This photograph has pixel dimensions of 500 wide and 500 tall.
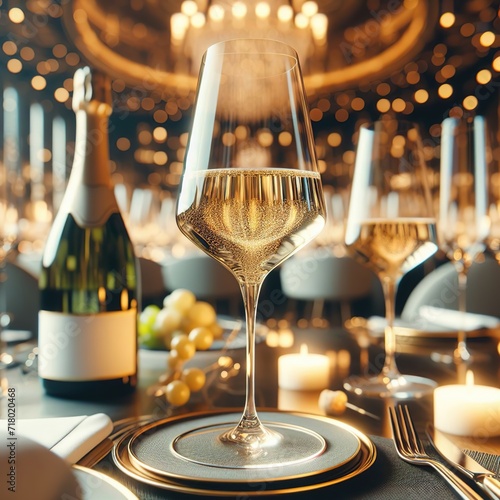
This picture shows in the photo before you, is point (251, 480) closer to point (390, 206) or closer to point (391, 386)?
point (391, 386)

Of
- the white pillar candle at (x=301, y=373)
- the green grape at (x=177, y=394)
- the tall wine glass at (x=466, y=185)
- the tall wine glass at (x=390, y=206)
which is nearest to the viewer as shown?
the green grape at (x=177, y=394)

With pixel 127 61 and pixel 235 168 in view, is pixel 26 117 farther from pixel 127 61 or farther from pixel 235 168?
pixel 235 168

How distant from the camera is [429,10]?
5.94m

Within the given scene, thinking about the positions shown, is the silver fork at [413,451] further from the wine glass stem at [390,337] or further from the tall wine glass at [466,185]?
the tall wine glass at [466,185]

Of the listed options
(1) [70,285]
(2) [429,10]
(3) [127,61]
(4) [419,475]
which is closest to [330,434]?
(4) [419,475]

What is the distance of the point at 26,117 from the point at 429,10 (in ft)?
14.8

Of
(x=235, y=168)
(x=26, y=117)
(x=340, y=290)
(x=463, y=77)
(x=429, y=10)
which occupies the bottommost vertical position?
(x=340, y=290)

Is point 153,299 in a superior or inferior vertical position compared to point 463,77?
inferior

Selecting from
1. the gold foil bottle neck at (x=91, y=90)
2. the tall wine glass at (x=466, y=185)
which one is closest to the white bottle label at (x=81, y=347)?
the gold foil bottle neck at (x=91, y=90)

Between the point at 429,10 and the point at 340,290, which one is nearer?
the point at 340,290

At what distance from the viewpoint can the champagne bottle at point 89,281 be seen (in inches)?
29.1

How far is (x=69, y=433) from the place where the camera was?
0.49 meters

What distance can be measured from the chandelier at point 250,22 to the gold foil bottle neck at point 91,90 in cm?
481

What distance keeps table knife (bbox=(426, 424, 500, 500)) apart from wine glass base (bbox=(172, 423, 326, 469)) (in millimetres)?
101
